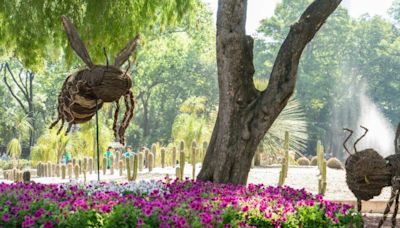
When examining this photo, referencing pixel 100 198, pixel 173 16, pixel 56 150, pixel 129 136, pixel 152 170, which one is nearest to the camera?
pixel 100 198

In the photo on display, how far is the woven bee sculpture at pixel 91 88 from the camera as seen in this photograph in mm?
7277

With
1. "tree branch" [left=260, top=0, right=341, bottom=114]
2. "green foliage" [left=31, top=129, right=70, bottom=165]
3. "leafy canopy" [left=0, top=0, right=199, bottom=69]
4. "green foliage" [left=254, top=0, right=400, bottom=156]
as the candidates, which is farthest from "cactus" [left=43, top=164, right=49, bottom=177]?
"green foliage" [left=254, top=0, right=400, bottom=156]

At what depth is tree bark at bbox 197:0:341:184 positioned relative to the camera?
8.27m

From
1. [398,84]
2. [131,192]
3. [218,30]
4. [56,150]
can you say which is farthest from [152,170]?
[398,84]

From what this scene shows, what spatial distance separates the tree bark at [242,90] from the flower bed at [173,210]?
1478mm

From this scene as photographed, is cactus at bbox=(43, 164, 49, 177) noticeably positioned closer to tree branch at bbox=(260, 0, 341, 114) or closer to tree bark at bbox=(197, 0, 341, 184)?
tree bark at bbox=(197, 0, 341, 184)

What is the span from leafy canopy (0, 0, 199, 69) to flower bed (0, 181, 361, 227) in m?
4.63

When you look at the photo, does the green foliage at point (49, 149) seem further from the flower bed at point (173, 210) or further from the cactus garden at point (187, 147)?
the flower bed at point (173, 210)

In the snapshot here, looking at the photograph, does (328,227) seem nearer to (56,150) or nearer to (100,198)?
(100,198)

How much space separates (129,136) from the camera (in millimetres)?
43094

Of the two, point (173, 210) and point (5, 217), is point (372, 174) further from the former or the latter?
point (5, 217)

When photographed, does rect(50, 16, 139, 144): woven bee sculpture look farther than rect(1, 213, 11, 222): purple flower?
Yes

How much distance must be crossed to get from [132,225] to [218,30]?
4039mm

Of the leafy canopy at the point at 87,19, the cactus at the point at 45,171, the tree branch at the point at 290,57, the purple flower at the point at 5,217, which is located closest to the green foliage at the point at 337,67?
the cactus at the point at 45,171
